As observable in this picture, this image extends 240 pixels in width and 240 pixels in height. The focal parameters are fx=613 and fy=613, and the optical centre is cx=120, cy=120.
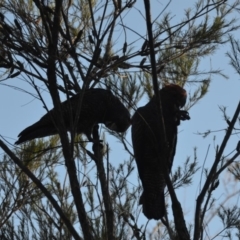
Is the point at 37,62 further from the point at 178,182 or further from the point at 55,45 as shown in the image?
the point at 178,182

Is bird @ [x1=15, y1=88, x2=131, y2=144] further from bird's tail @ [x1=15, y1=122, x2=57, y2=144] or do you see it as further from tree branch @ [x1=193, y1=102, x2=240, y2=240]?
tree branch @ [x1=193, y1=102, x2=240, y2=240]

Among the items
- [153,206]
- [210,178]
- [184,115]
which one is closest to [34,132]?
[153,206]

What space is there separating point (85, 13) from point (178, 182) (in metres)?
1.12

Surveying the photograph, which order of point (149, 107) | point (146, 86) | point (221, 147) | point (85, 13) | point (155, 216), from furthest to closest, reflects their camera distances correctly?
1. point (149, 107)
2. point (146, 86)
3. point (155, 216)
4. point (85, 13)
5. point (221, 147)

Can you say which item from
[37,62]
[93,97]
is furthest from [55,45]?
[93,97]

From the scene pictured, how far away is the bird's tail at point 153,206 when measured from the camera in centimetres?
349

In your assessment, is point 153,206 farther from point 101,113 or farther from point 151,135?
point 101,113

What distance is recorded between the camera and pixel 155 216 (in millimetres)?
3498

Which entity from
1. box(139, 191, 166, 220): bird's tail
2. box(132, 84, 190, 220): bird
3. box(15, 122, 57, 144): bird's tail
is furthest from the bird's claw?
box(15, 122, 57, 144): bird's tail

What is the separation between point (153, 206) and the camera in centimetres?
355

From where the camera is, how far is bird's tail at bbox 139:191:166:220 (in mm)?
3492

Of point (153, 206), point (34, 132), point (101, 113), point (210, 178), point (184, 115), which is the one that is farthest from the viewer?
point (101, 113)

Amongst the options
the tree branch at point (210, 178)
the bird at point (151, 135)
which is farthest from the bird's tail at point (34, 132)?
the tree branch at point (210, 178)

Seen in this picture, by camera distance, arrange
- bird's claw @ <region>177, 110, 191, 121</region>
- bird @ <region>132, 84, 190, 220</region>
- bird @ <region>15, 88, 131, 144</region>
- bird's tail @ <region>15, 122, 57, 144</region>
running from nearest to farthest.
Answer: bird's claw @ <region>177, 110, 191, 121</region>
bird's tail @ <region>15, 122, 57, 144</region>
bird @ <region>132, 84, 190, 220</region>
bird @ <region>15, 88, 131, 144</region>
